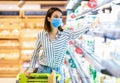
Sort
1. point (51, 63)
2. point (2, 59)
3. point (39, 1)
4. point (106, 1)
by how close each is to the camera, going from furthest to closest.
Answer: point (39, 1) → point (2, 59) → point (51, 63) → point (106, 1)

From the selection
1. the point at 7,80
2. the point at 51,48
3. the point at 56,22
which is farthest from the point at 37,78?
the point at 7,80

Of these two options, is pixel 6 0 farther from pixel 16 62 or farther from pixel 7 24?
pixel 16 62

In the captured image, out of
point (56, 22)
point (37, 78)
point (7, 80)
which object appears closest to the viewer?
point (37, 78)

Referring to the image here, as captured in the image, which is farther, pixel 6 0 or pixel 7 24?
pixel 6 0

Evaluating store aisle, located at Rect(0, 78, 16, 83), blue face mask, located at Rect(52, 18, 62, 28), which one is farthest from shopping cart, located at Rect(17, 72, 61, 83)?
store aisle, located at Rect(0, 78, 16, 83)

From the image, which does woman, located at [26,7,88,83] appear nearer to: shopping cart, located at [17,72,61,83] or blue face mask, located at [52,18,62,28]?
blue face mask, located at [52,18,62,28]

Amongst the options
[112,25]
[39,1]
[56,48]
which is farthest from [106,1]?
[39,1]

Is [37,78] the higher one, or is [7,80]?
[37,78]

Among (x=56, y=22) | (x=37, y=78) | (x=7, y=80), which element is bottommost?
(x=7, y=80)

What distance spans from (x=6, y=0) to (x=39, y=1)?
4.71 feet

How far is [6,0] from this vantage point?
11.8 meters

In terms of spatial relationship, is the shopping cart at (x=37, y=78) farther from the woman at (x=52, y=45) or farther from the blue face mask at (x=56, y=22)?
the blue face mask at (x=56, y=22)

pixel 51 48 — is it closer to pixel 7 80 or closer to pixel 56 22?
pixel 56 22

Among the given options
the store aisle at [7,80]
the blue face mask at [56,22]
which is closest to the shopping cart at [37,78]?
the blue face mask at [56,22]
